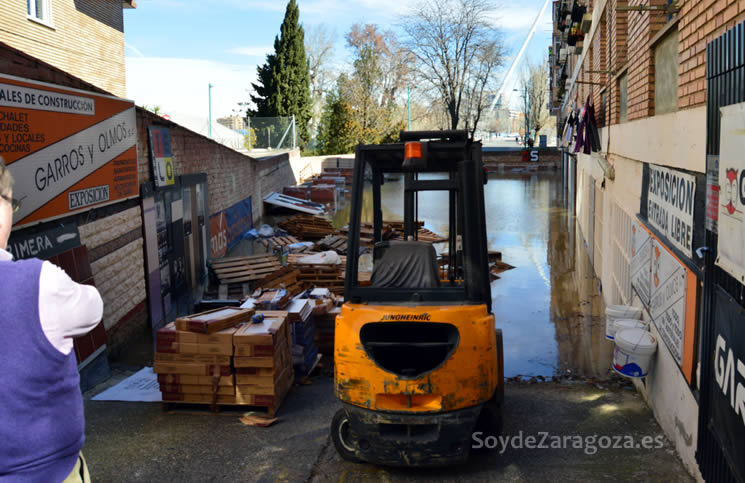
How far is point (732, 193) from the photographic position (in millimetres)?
3777

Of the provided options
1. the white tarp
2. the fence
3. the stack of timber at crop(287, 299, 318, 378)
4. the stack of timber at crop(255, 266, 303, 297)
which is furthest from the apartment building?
the fence

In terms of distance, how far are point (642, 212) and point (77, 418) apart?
705 centimetres

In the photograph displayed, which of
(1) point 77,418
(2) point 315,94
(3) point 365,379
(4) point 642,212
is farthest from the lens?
(2) point 315,94

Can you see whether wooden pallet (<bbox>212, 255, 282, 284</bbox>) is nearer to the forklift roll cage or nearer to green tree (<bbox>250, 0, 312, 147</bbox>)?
Result: the forklift roll cage

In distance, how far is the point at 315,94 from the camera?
220 ft

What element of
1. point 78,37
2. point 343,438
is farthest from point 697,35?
point 78,37

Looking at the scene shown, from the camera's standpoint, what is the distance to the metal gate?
375cm

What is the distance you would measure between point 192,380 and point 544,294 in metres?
8.49

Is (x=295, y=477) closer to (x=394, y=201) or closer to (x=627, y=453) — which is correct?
(x=627, y=453)

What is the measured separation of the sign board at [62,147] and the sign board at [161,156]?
50.5 inches

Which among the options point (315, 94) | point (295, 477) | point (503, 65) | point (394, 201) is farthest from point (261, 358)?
point (315, 94)

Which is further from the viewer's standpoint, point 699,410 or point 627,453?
point 627,453

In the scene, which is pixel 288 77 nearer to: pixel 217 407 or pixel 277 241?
pixel 277 241

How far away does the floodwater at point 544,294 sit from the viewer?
9.41 metres
